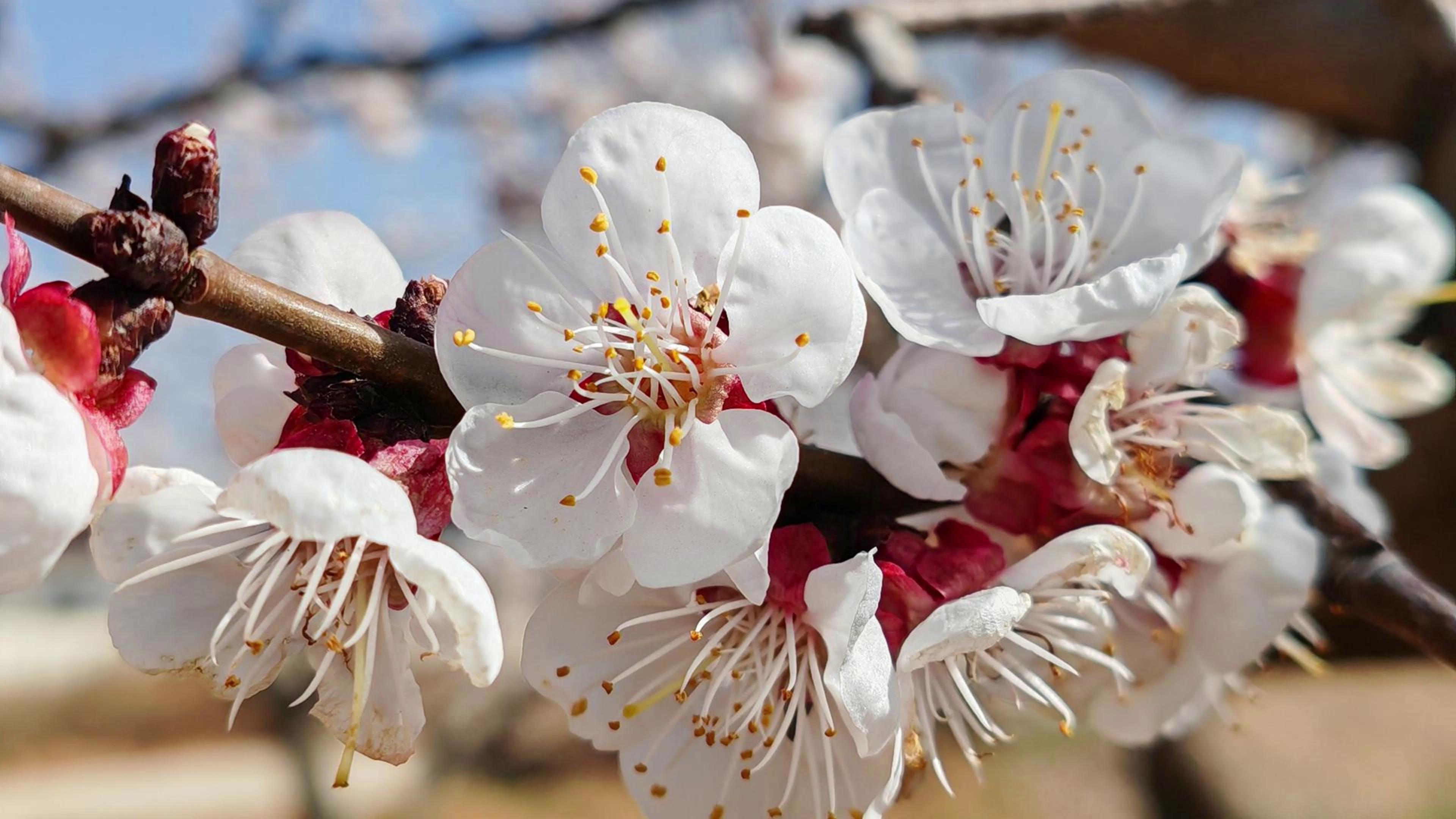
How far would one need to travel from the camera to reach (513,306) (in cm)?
77

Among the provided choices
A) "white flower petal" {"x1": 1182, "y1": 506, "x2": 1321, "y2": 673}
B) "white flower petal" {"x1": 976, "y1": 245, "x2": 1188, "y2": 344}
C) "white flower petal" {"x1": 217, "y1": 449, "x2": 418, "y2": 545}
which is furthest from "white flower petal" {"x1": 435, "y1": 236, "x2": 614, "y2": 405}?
"white flower petal" {"x1": 1182, "y1": 506, "x2": 1321, "y2": 673}

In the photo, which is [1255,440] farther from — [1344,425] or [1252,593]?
[1344,425]

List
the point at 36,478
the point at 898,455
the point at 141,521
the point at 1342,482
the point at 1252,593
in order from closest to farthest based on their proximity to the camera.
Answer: the point at 36,478 < the point at 141,521 < the point at 898,455 < the point at 1252,593 < the point at 1342,482

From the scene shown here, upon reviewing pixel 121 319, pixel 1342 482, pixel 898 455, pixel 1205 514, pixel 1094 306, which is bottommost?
pixel 1342 482

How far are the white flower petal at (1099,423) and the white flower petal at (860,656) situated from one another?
0.21 m

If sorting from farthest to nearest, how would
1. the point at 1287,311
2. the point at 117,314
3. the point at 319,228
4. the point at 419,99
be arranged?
1. the point at 419,99
2. the point at 1287,311
3. the point at 319,228
4. the point at 117,314

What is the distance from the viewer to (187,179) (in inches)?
26.5

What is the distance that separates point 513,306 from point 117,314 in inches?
10.4

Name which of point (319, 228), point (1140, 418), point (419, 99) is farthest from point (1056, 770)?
point (319, 228)

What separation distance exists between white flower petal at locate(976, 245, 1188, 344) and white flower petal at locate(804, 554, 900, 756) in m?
0.23

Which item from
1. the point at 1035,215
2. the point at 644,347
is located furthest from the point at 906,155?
the point at 644,347

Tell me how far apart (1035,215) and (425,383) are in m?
0.63

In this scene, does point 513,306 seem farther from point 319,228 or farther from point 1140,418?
point 1140,418

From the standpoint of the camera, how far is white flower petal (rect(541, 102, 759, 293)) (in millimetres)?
760
